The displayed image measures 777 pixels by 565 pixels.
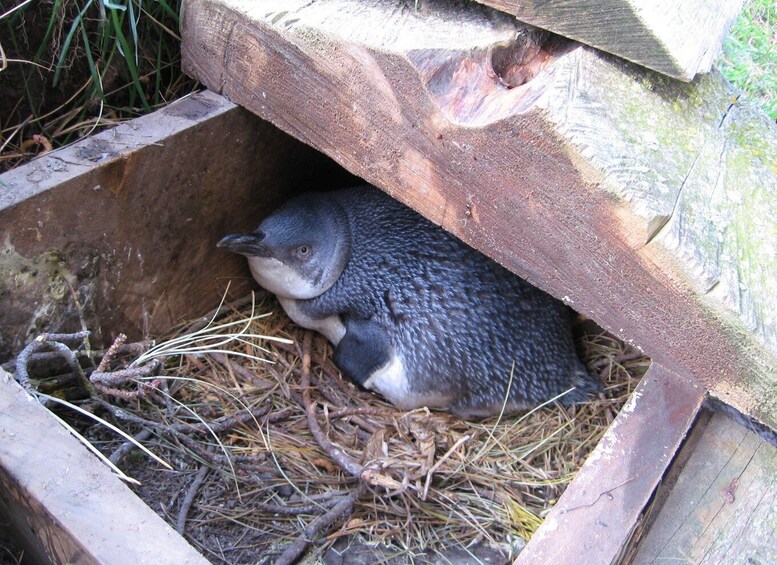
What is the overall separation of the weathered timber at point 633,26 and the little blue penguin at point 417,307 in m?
0.93

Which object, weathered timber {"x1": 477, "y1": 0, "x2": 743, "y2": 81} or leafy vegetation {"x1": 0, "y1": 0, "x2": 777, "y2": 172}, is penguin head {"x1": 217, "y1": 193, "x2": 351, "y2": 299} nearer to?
leafy vegetation {"x1": 0, "y1": 0, "x2": 777, "y2": 172}

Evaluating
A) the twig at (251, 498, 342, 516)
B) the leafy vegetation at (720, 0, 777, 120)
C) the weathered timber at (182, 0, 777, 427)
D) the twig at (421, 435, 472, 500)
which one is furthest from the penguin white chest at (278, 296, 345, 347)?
the leafy vegetation at (720, 0, 777, 120)

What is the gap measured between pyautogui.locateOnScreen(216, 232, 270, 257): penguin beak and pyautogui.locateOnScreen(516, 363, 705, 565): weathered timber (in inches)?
42.0

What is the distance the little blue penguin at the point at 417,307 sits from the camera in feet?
7.05

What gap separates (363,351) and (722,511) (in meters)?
1.07

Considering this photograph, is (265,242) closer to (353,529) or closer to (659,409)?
(353,529)

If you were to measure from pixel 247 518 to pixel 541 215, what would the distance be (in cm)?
98

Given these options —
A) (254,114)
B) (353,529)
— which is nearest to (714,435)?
(353,529)

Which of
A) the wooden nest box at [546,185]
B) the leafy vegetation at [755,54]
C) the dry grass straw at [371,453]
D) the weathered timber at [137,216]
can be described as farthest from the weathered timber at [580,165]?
the leafy vegetation at [755,54]

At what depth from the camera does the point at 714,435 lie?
1549 mm

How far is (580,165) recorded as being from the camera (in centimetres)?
129

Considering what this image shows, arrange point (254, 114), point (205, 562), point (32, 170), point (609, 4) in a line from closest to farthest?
point (205, 562), point (609, 4), point (32, 170), point (254, 114)

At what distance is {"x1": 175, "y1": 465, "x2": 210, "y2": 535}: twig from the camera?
1641 millimetres

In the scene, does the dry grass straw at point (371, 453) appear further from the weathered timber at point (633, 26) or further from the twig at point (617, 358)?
the weathered timber at point (633, 26)
